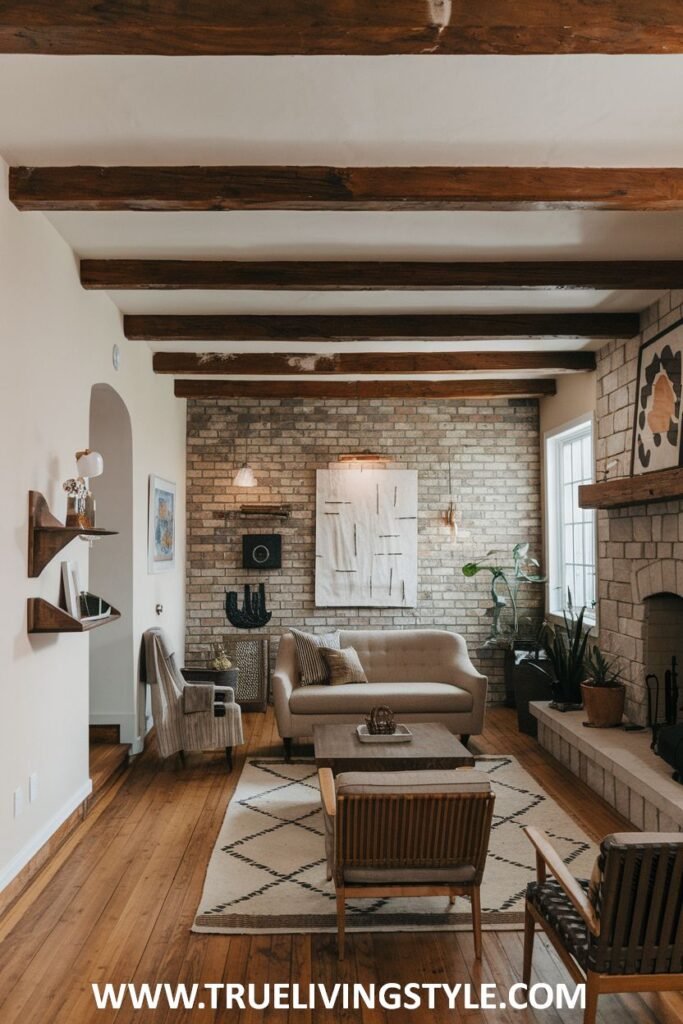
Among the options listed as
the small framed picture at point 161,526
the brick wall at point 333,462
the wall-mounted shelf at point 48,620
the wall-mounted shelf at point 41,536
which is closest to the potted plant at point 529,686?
the brick wall at point 333,462

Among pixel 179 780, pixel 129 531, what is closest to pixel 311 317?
pixel 129 531

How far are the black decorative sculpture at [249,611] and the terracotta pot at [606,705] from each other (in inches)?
134

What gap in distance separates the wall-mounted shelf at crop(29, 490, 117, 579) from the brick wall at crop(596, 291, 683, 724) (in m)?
3.48

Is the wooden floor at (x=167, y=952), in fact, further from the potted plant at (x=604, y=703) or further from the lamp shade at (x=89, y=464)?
the lamp shade at (x=89, y=464)

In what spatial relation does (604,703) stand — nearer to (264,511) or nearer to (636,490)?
(636,490)

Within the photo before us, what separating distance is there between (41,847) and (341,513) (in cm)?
460

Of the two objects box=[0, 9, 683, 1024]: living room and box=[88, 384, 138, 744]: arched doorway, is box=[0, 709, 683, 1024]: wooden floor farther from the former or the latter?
box=[88, 384, 138, 744]: arched doorway

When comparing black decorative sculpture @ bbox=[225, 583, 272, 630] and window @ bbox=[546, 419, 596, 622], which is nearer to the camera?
window @ bbox=[546, 419, 596, 622]

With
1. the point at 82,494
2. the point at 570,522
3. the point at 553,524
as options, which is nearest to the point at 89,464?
the point at 82,494

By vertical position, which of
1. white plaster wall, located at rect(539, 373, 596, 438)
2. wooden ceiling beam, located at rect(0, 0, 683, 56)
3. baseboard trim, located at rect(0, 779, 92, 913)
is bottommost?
baseboard trim, located at rect(0, 779, 92, 913)

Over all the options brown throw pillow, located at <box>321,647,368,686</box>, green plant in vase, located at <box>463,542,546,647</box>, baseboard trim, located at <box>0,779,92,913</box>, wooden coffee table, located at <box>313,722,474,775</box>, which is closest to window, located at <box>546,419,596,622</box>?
green plant in vase, located at <box>463,542,546,647</box>

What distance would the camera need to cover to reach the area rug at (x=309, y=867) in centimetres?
337

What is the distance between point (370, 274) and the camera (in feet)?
14.8

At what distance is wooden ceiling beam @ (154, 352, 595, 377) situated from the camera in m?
6.54
